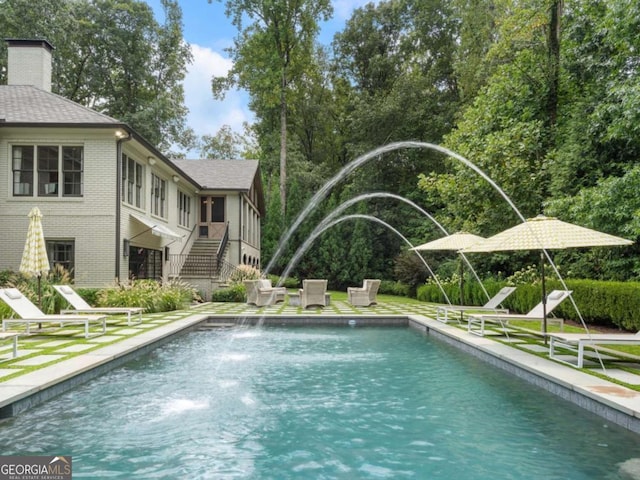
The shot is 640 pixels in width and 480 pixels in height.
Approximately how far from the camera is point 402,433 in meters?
4.82

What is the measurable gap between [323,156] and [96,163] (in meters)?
27.0

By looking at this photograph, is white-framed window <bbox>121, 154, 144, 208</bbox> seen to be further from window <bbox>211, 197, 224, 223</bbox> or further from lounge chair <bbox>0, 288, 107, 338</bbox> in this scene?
window <bbox>211, 197, 224, 223</bbox>

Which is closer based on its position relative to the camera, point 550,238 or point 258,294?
point 550,238

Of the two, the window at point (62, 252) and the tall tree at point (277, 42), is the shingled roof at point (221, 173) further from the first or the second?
the window at point (62, 252)

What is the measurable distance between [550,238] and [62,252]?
14.5m

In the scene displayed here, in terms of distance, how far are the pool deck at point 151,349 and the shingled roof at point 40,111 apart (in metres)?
7.03

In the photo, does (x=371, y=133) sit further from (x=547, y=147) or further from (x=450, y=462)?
(x=450, y=462)

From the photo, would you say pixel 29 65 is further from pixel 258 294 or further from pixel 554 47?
pixel 554 47

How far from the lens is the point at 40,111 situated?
1612 cm

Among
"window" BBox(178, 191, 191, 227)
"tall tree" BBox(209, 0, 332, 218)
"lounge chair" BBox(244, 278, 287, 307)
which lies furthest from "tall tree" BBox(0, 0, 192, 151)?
"lounge chair" BBox(244, 278, 287, 307)

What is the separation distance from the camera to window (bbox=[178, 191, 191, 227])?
23.9 m

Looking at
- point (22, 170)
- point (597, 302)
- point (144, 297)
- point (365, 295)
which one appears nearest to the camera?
point (597, 302)

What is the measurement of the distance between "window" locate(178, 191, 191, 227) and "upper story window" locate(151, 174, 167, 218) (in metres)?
2.63

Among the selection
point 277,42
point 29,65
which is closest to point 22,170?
point 29,65
